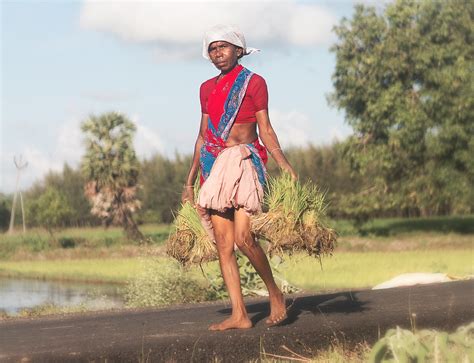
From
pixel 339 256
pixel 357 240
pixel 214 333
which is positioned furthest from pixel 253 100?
pixel 357 240

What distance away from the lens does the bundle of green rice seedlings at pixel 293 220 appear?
728cm

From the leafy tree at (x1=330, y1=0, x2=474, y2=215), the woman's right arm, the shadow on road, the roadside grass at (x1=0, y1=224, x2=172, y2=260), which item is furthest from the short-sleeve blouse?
the roadside grass at (x1=0, y1=224, x2=172, y2=260)

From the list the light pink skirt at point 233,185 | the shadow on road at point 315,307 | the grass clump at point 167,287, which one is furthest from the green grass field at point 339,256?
the light pink skirt at point 233,185

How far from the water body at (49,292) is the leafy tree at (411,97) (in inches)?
662

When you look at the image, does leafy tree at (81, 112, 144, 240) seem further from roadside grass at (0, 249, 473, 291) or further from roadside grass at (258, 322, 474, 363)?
roadside grass at (258, 322, 474, 363)

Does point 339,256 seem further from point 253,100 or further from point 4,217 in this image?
point 4,217

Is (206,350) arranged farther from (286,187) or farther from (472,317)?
(472,317)

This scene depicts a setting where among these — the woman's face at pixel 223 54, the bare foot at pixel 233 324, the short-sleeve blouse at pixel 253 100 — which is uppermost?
the woman's face at pixel 223 54

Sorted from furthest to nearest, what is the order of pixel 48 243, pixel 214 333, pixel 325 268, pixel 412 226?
pixel 412 226 < pixel 48 243 < pixel 325 268 < pixel 214 333

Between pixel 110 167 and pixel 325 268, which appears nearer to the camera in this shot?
pixel 325 268

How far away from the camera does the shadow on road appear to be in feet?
27.7

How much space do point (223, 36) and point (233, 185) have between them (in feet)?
3.79

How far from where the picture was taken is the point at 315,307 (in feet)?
29.5

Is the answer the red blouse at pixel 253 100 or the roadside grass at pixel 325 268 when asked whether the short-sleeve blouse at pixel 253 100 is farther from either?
the roadside grass at pixel 325 268
